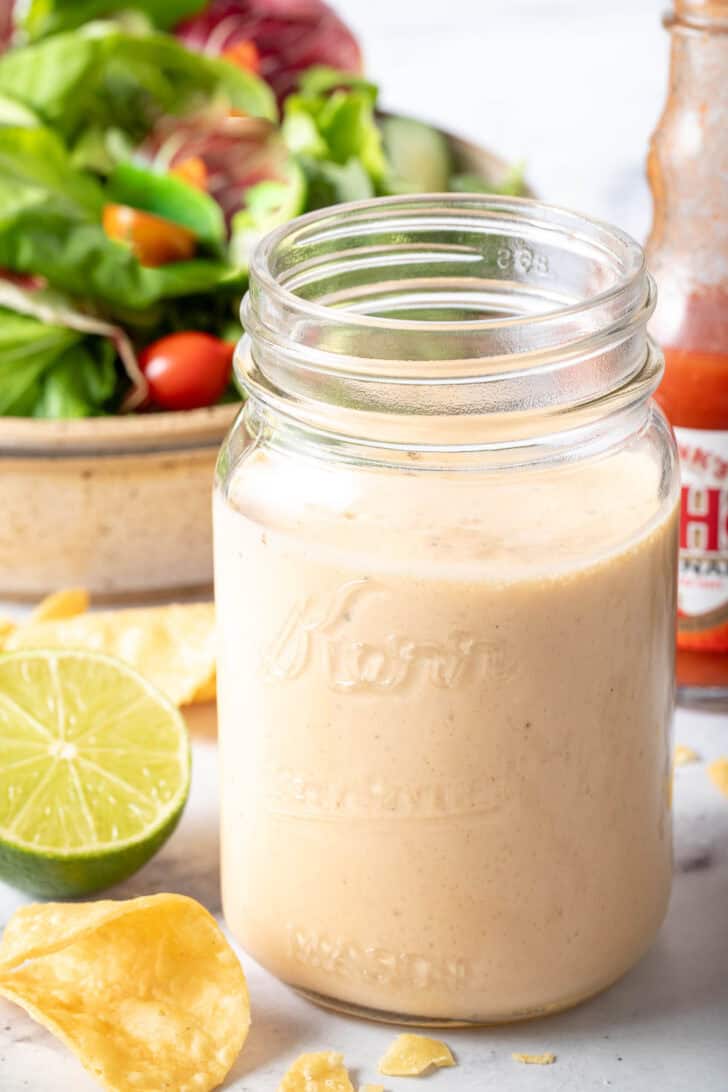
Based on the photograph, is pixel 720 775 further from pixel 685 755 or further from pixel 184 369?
pixel 184 369

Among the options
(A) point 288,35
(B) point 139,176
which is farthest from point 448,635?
(A) point 288,35

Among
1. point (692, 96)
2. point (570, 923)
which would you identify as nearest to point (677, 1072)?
point (570, 923)

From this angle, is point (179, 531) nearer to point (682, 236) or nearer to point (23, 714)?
point (23, 714)

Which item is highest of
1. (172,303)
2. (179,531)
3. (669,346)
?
(669,346)

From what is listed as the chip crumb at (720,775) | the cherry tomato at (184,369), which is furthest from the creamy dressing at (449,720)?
the cherry tomato at (184,369)

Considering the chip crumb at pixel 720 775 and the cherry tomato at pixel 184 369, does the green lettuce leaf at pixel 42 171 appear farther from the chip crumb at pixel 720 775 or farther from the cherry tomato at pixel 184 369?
the chip crumb at pixel 720 775

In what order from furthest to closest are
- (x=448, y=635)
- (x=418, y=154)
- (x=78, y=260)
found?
(x=418, y=154) → (x=78, y=260) → (x=448, y=635)

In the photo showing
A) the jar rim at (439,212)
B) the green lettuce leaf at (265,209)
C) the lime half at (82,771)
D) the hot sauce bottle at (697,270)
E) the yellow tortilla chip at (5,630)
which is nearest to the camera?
the jar rim at (439,212)
